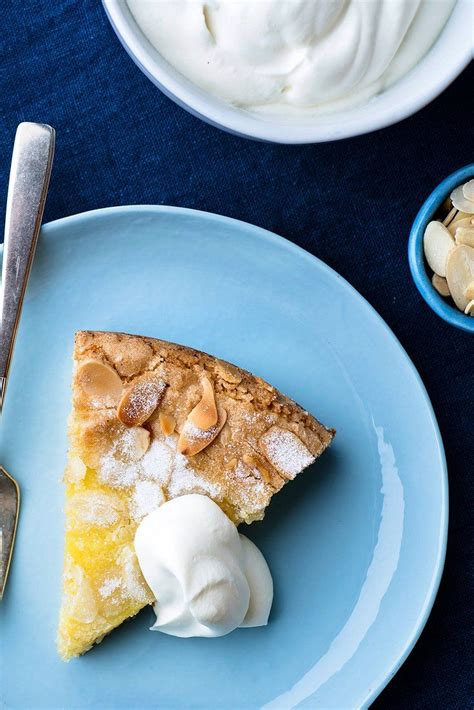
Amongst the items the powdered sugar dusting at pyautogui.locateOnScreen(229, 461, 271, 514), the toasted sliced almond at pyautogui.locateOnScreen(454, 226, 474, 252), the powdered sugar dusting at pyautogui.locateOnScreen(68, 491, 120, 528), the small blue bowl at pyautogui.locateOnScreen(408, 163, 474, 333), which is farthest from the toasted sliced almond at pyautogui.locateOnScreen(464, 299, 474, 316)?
the powdered sugar dusting at pyautogui.locateOnScreen(68, 491, 120, 528)

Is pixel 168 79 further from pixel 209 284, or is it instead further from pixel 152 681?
pixel 152 681

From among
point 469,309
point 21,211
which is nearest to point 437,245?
point 469,309

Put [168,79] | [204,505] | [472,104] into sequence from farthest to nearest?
[472,104], [204,505], [168,79]

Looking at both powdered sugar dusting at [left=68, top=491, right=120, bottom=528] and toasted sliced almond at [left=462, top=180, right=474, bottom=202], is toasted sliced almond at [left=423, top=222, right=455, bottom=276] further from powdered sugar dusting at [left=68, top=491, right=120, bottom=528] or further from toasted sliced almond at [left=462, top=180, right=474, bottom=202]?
powdered sugar dusting at [left=68, top=491, right=120, bottom=528]

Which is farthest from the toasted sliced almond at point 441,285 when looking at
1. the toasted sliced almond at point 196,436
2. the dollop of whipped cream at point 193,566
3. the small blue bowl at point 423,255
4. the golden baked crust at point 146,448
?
the dollop of whipped cream at point 193,566

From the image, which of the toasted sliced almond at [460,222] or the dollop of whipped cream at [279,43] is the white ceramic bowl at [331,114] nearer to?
the dollop of whipped cream at [279,43]

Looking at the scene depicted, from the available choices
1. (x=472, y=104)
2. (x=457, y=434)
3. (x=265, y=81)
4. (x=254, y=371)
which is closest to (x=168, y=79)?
(x=265, y=81)
